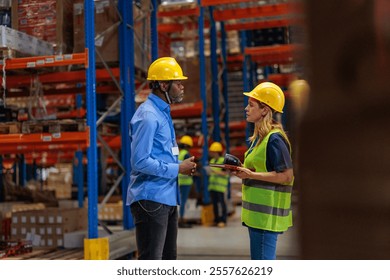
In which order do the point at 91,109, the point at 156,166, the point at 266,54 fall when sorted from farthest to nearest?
the point at 266,54
the point at 91,109
the point at 156,166

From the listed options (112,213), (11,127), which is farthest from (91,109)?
(112,213)

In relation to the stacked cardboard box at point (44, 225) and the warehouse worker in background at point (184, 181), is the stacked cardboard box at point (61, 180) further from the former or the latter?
the stacked cardboard box at point (44, 225)

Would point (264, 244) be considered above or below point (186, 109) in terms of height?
below

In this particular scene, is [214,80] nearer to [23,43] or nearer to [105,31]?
[105,31]

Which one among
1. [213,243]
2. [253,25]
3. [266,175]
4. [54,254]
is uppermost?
[253,25]

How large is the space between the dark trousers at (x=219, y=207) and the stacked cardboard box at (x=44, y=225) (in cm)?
315

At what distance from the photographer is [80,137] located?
4.14 metres

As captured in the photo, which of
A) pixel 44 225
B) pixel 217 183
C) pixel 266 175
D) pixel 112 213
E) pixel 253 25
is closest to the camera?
pixel 266 175

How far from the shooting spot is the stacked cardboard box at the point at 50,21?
13.3 ft

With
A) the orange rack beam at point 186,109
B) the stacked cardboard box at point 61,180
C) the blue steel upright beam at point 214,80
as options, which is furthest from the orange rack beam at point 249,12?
the stacked cardboard box at point 61,180

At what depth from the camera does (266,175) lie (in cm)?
241

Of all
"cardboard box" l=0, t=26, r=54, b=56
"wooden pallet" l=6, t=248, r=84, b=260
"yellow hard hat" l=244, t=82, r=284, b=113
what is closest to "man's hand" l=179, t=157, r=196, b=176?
"yellow hard hat" l=244, t=82, r=284, b=113

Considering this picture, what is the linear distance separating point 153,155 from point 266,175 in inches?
23.9
